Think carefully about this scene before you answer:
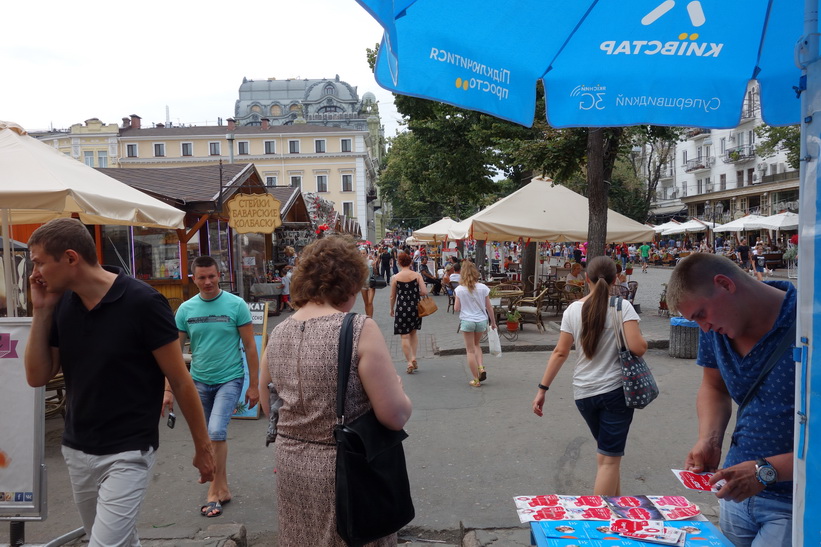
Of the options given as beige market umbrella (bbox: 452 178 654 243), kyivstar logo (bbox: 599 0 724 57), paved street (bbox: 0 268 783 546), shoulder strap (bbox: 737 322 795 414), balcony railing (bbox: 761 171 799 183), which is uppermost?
balcony railing (bbox: 761 171 799 183)

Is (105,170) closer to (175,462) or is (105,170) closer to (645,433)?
(175,462)

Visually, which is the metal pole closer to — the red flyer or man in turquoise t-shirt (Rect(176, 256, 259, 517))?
man in turquoise t-shirt (Rect(176, 256, 259, 517))

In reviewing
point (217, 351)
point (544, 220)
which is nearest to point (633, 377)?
point (217, 351)

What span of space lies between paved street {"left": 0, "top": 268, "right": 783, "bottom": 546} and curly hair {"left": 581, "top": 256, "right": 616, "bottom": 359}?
4.41 feet

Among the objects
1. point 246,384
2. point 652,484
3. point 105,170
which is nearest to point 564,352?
point 652,484

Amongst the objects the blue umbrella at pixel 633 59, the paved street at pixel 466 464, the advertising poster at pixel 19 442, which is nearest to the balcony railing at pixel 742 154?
the paved street at pixel 466 464

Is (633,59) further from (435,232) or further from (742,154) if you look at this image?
(742,154)

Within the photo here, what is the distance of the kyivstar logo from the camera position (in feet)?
9.42

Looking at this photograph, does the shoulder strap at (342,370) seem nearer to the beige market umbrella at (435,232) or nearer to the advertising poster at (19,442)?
the advertising poster at (19,442)

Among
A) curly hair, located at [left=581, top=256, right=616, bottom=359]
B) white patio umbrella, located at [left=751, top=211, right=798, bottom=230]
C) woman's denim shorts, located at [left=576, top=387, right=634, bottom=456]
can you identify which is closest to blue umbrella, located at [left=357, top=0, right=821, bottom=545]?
curly hair, located at [left=581, top=256, right=616, bottom=359]

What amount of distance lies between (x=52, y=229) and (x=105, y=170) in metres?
16.9

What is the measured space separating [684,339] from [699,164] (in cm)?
5833

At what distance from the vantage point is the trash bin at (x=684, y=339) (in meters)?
10.1

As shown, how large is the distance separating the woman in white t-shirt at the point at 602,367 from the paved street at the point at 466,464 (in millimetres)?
757
